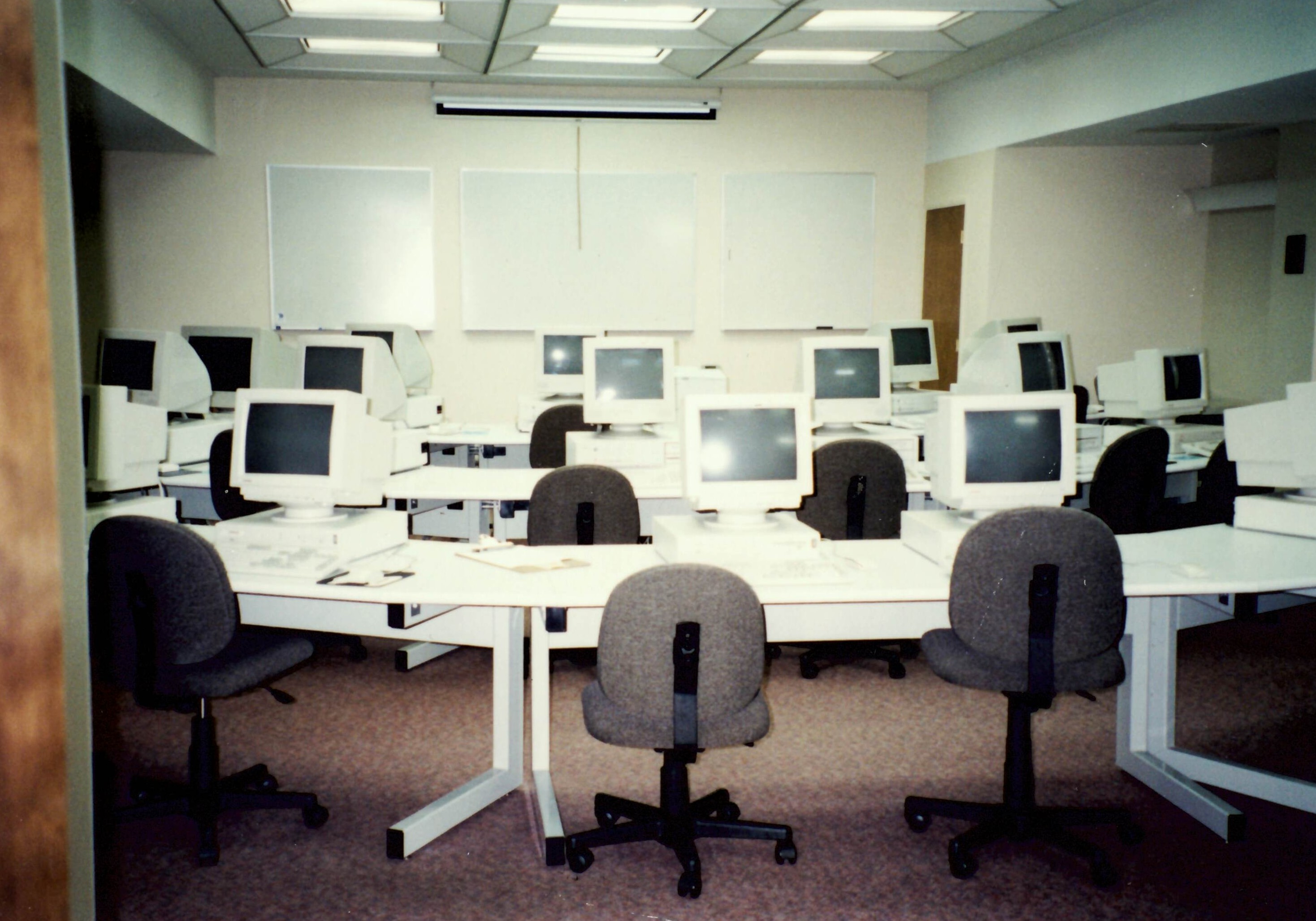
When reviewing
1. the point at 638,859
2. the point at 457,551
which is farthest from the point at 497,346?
the point at 638,859

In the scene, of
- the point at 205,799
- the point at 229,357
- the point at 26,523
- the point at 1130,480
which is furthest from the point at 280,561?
the point at 1130,480

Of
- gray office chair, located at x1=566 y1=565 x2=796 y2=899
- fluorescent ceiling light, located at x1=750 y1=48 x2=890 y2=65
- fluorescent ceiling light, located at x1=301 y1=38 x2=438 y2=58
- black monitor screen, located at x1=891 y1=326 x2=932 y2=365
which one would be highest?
fluorescent ceiling light, located at x1=750 y1=48 x2=890 y2=65

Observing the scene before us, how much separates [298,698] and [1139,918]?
9.34ft

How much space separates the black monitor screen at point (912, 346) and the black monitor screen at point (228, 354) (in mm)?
3782

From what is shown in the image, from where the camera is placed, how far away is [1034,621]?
7.72 feet

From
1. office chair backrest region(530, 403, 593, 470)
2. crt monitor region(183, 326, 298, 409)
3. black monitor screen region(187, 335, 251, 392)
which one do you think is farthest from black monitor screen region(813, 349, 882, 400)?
black monitor screen region(187, 335, 251, 392)

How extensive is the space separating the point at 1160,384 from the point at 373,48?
535cm

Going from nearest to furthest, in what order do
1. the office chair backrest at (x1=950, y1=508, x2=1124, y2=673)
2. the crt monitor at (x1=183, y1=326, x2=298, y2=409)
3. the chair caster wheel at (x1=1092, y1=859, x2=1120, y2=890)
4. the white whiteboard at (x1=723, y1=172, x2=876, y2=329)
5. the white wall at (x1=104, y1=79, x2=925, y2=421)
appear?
the office chair backrest at (x1=950, y1=508, x2=1124, y2=673), the chair caster wheel at (x1=1092, y1=859, x2=1120, y2=890), the crt monitor at (x1=183, y1=326, x2=298, y2=409), the white wall at (x1=104, y1=79, x2=925, y2=421), the white whiteboard at (x1=723, y1=172, x2=876, y2=329)

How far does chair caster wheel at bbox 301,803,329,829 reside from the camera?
2727 millimetres

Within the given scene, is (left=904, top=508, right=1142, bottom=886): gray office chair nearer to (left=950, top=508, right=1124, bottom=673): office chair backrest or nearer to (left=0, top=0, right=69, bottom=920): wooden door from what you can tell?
(left=950, top=508, right=1124, bottom=673): office chair backrest

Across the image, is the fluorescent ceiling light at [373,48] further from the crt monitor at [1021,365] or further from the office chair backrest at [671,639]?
the office chair backrest at [671,639]

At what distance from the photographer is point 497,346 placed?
7.98m

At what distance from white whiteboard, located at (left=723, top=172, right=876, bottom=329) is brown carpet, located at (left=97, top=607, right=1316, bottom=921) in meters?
4.52

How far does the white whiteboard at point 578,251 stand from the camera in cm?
780
